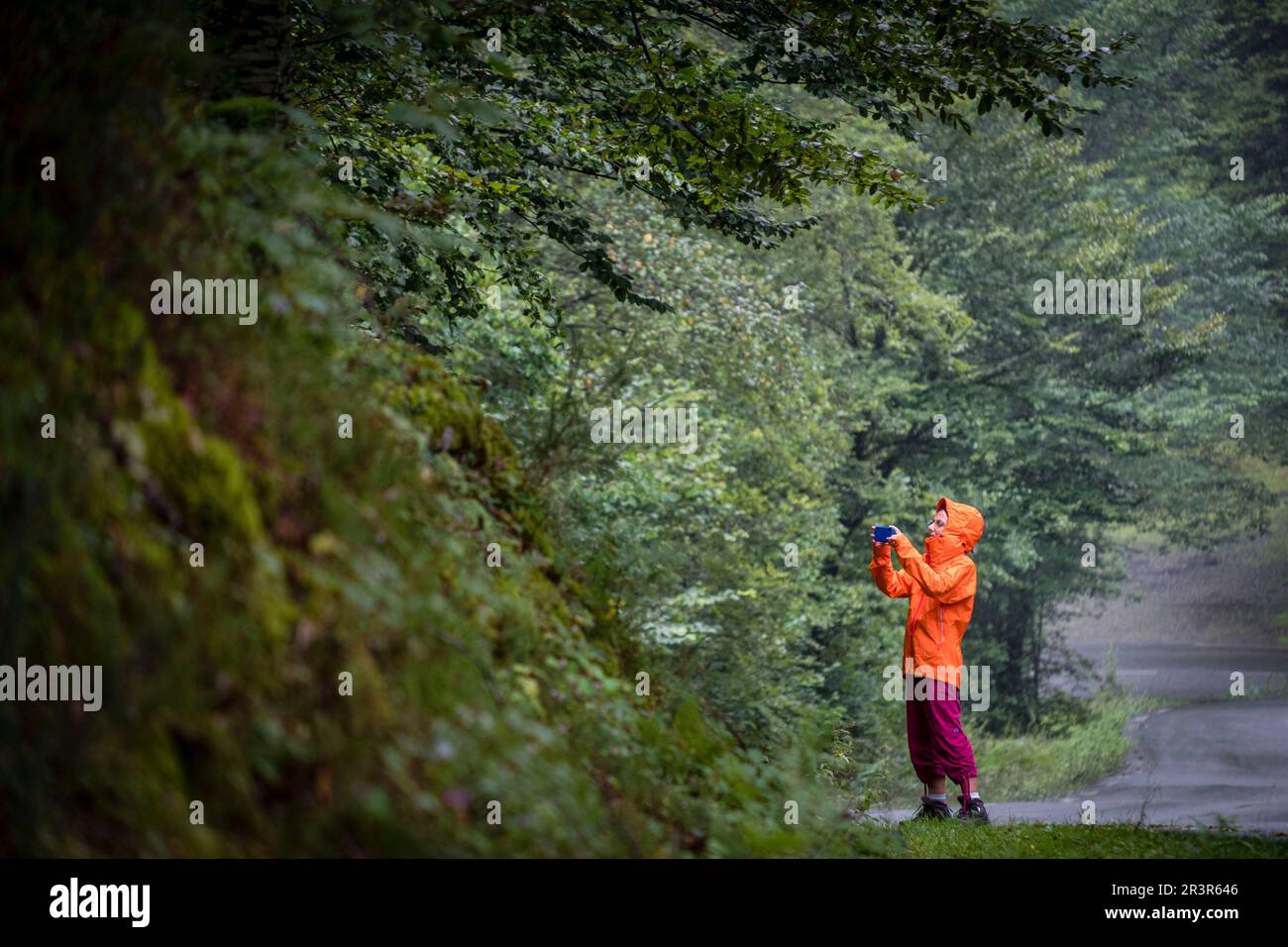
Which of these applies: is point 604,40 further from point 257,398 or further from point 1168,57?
point 1168,57

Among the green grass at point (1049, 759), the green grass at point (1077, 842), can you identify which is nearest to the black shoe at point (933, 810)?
the green grass at point (1077, 842)

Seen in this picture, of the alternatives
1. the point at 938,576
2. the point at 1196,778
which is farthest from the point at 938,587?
the point at 1196,778

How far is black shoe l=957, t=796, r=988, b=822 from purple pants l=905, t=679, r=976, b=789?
0.51 ft

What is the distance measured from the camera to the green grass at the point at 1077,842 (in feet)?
21.3

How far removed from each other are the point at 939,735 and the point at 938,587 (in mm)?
1181

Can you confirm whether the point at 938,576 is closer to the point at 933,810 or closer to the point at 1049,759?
the point at 933,810

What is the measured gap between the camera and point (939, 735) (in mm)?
8812

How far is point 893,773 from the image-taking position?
18172 mm

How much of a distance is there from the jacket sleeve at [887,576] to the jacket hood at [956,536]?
12.4 inches

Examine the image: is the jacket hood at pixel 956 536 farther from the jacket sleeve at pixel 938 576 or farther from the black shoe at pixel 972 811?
the black shoe at pixel 972 811

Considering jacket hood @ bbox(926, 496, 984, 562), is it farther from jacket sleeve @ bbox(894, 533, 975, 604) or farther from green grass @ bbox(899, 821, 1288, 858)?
green grass @ bbox(899, 821, 1288, 858)

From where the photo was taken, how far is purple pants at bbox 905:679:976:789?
8805mm

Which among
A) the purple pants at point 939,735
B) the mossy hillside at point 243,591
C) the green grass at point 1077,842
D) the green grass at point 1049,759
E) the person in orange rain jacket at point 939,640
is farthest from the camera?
the green grass at point 1049,759
